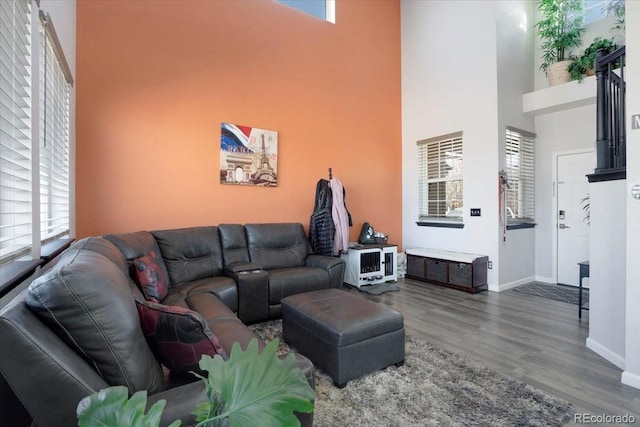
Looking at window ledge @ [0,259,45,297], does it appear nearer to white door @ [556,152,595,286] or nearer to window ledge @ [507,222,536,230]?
window ledge @ [507,222,536,230]

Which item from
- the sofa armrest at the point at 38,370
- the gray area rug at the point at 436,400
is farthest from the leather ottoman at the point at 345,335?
the sofa armrest at the point at 38,370

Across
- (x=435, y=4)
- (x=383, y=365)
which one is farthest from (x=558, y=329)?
(x=435, y=4)

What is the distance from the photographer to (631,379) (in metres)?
1.96

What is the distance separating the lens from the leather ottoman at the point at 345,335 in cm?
194

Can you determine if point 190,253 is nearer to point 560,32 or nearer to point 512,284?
point 512,284

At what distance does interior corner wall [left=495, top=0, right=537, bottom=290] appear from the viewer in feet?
13.8

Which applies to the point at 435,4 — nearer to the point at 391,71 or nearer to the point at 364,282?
the point at 391,71

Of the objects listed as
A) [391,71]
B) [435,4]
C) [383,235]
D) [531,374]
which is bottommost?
[531,374]

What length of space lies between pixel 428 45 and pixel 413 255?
11.3 ft

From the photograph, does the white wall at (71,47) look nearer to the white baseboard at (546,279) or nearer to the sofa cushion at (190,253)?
the sofa cushion at (190,253)

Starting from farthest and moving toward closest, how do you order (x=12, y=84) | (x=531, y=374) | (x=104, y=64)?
(x=104, y=64) → (x=531, y=374) → (x=12, y=84)

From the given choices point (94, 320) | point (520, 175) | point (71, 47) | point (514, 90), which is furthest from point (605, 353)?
point (71, 47)

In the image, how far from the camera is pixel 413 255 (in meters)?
4.82

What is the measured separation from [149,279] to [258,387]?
6.86ft
